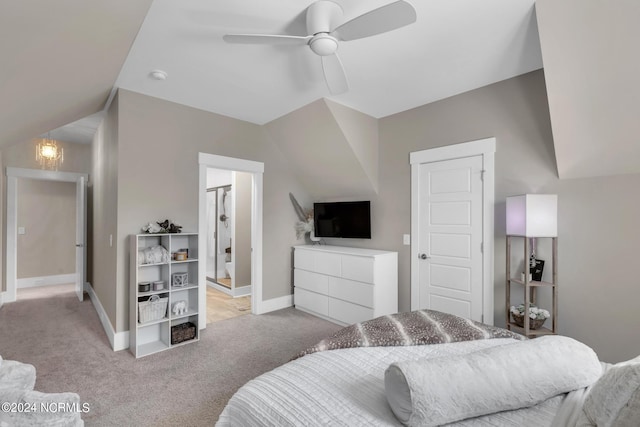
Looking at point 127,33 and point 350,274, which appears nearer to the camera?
point 127,33

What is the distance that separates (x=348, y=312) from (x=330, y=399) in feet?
8.75

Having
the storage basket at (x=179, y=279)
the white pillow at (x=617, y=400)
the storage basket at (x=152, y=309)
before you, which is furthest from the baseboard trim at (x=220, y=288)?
the white pillow at (x=617, y=400)

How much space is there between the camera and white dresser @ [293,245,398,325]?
347 centimetres

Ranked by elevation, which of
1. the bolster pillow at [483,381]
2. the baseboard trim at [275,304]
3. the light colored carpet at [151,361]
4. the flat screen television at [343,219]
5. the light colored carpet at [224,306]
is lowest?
the light colored carpet at [224,306]

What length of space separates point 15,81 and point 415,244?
12.2ft

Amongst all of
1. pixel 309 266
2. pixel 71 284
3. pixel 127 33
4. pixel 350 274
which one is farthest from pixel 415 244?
pixel 71 284

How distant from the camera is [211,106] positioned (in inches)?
139

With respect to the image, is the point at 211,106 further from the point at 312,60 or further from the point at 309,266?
the point at 309,266

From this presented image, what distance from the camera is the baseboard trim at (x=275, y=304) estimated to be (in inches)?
164

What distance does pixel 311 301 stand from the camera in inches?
164

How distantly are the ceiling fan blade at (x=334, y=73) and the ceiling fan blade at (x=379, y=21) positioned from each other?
0.22 metres

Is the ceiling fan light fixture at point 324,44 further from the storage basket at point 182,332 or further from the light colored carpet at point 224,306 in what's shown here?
the light colored carpet at point 224,306

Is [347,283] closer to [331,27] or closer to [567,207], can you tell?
[567,207]

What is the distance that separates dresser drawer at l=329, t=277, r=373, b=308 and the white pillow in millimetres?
2600
